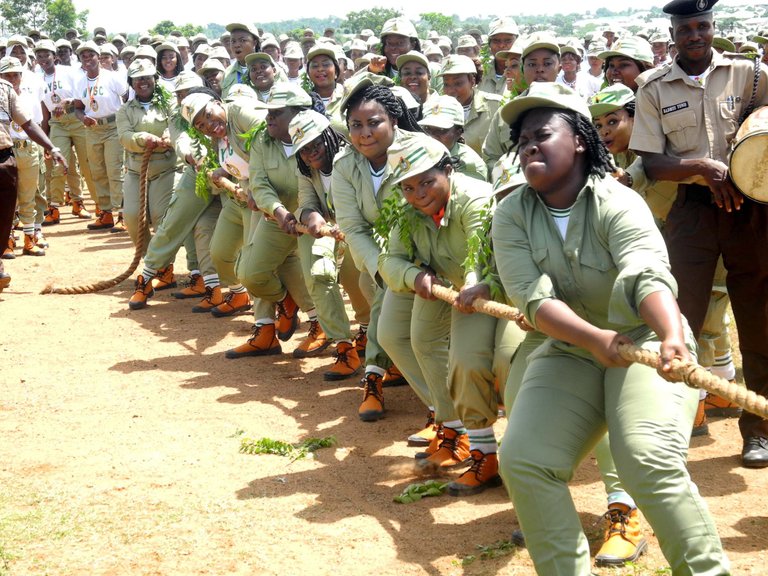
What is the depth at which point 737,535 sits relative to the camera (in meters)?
4.94

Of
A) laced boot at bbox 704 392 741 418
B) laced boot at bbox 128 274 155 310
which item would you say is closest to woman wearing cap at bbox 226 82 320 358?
laced boot at bbox 128 274 155 310

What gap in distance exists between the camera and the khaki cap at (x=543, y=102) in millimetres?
4176

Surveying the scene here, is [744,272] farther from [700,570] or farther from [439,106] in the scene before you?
[700,570]

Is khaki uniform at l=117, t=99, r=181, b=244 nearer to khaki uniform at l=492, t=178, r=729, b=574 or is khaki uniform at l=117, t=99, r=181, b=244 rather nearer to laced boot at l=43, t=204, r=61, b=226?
laced boot at l=43, t=204, r=61, b=226

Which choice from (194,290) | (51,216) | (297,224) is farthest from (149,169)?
(51,216)

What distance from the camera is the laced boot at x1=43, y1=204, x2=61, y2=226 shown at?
16.9 m

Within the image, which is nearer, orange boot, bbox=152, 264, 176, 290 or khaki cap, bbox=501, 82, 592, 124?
khaki cap, bbox=501, 82, 592, 124

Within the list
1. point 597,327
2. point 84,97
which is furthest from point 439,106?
point 84,97

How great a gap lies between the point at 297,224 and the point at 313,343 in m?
1.46

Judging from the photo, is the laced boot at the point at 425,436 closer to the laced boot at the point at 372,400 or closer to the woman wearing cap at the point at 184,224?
the laced boot at the point at 372,400

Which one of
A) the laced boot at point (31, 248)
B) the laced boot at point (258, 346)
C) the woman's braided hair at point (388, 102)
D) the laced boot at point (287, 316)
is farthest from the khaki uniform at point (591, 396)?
the laced boot at point (31, 248)

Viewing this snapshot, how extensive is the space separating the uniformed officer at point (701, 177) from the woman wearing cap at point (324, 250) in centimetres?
263

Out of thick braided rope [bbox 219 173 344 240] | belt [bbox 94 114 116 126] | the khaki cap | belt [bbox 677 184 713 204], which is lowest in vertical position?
thick braided rope [bbox 219 173 344 240]

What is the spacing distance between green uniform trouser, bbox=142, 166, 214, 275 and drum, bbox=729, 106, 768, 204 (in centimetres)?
635
